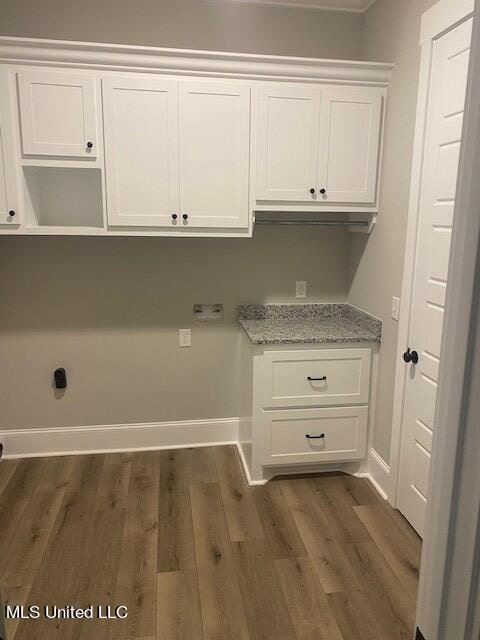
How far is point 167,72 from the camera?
7.98 ft

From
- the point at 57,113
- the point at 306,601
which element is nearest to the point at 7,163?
the point at 57,113

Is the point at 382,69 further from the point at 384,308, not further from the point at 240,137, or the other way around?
the point at 384,308

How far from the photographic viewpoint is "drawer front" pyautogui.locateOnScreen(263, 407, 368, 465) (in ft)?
8.94

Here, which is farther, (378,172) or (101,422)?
(101,422)

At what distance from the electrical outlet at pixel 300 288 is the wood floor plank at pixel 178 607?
180 cm

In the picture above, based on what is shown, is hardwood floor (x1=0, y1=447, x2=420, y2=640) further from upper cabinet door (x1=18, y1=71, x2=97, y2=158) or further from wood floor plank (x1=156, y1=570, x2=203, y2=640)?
upper cabinet door (x1=18, y1=71, x2=97, y2=158)

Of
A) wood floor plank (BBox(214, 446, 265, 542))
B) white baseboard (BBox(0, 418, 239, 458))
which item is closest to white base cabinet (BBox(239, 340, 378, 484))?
wood floor plank (BBox(214, 446, 265, 542))

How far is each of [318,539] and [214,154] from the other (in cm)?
209

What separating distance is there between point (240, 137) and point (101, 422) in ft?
6.66

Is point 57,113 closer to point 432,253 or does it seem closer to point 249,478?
point 432,253

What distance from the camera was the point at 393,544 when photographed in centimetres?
227

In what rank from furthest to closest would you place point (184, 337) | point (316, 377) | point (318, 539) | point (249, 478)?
point (184, 337)
point (249, 478)
point (316, 377)
point (318, 539)

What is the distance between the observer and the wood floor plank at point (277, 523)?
222cm

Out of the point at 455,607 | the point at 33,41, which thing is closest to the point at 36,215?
the point at 33,41
